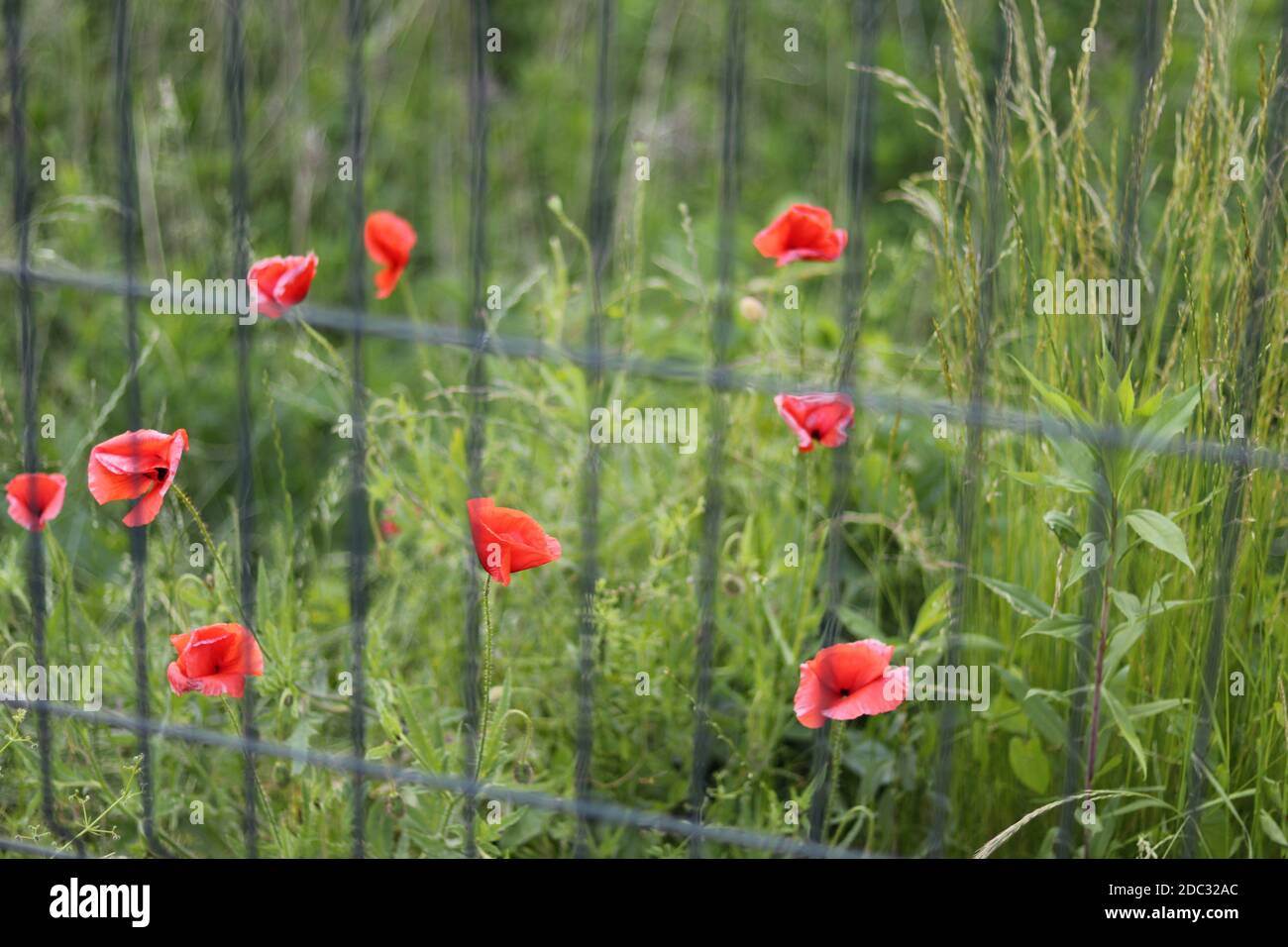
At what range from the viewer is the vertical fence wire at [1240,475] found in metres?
1.26

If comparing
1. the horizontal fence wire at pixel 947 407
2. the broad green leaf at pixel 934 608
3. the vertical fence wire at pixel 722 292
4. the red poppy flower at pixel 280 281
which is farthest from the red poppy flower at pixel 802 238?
the red poppy flower at pixel 280 281

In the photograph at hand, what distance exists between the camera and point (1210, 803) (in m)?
1.37

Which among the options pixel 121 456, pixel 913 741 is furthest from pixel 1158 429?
pixel 121 456

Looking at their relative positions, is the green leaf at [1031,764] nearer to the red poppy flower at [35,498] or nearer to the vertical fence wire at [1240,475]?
the vertical fence wire at [1240,475]

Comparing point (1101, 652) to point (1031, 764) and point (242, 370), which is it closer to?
point (1031, 764)

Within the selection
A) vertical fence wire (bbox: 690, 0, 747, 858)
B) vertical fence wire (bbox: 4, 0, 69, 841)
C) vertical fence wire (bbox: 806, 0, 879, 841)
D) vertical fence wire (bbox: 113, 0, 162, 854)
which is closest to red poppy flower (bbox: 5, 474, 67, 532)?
vertical fence wire (bbox: 4, 0, 69, 841)

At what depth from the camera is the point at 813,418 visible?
1.45m

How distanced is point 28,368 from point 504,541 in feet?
1.68

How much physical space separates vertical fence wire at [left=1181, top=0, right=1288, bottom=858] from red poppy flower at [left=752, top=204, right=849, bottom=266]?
1.38 feet

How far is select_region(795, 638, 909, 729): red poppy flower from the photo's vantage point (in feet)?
4.52

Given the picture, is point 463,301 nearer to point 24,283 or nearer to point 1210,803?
point 24,283

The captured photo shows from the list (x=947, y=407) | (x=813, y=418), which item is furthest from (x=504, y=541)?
(x=947, y=407)

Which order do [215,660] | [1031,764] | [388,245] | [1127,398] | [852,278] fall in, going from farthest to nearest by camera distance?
[388,245]
[1031,764]
[215,660]
[1127,398]
[852,278]
